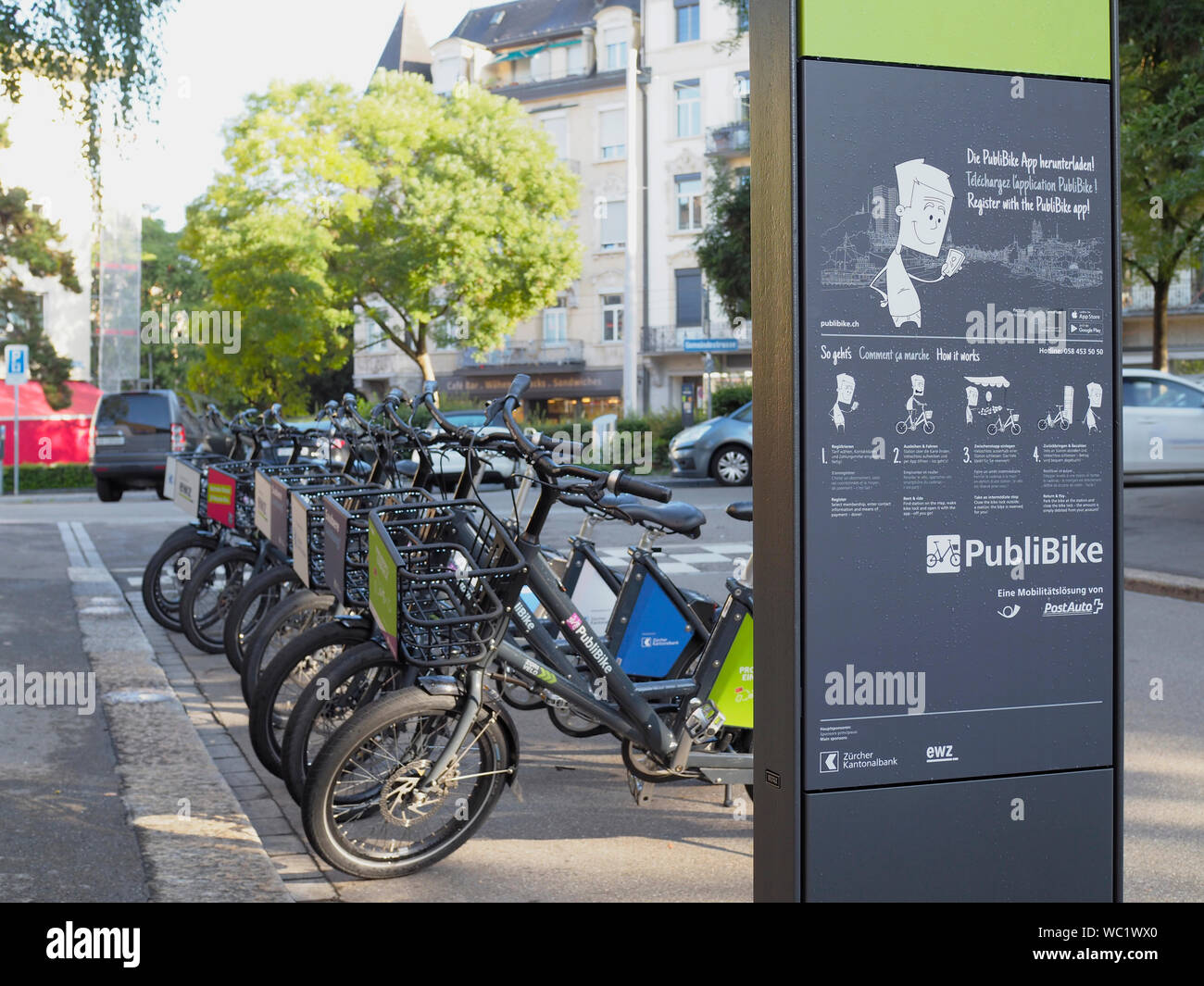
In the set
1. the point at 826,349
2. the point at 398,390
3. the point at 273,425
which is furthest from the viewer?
the point at 273,425

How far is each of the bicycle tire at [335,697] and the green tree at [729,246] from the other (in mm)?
22842

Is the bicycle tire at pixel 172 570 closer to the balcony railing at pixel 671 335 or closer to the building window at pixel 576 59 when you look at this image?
the balcony railing at pixel 671 335

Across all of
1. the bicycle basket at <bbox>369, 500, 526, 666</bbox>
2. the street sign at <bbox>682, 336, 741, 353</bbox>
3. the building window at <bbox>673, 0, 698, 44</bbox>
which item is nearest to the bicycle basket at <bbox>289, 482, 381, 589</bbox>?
the bicycle basket at <bbox>369, 500, 526, 666</bbox>

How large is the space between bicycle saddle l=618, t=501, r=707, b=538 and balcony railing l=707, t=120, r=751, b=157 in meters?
40.7

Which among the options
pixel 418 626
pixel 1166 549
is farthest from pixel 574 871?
pixel 1166 549

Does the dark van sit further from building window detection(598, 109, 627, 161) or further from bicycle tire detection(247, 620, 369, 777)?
building window detection(598, 109, 627, 161)

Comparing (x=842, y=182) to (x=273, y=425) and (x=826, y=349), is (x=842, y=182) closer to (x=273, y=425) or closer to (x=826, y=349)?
(x=826, y=349)

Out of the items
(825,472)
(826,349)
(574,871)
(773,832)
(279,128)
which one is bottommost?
(574,871)

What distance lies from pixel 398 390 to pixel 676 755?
2185 mm

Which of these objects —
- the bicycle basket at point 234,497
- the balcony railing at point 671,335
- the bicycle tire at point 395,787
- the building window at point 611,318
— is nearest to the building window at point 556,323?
the building window at point 611,318

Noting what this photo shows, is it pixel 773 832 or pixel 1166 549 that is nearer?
pixel 773 832

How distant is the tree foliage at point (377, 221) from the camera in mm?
31328

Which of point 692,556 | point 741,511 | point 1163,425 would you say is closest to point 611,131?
point 1163,425
